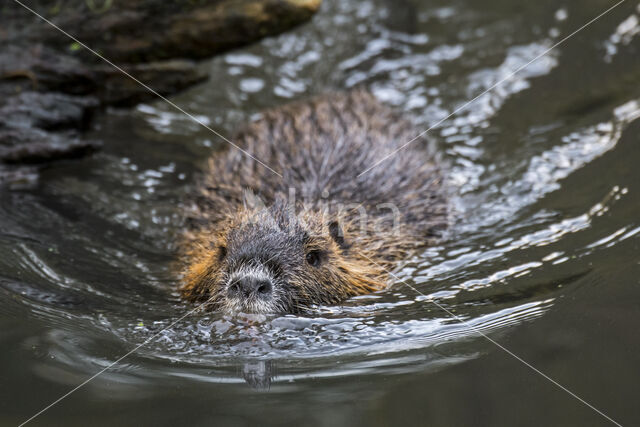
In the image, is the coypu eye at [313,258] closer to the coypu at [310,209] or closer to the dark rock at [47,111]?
the coypu at [310,209]

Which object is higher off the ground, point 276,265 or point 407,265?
point 407,265

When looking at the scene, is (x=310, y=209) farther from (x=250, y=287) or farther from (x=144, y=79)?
(x=144, y=79)

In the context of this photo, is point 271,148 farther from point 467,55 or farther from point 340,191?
point 467,55

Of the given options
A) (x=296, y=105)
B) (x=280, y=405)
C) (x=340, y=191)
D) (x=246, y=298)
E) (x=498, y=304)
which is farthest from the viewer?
(x=296, y=105)

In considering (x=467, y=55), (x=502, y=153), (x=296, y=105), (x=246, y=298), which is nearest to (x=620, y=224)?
(x=502, y=153)

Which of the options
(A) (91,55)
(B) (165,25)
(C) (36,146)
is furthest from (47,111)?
(B) (165,25)

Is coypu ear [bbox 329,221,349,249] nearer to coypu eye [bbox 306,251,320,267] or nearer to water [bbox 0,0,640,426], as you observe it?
coypu eye [bbox 306,251,320,267]
